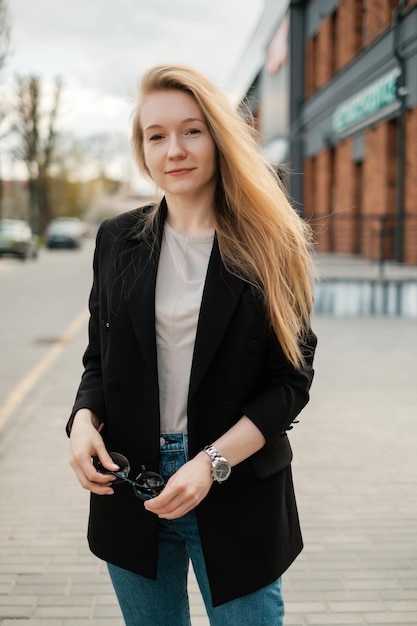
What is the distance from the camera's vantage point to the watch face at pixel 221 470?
163cm

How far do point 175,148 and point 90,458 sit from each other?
73 cm

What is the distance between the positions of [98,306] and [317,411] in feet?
15.7

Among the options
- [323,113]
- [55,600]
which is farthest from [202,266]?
[323,113]

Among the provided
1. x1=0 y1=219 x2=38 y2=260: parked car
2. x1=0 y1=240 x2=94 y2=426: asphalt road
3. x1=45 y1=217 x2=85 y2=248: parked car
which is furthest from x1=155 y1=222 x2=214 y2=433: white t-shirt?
x1=45 y1=217 x2=85 y2=248: parked car

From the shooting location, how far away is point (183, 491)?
1.59 m

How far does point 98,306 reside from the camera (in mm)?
1903

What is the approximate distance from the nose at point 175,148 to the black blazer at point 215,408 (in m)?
0.19

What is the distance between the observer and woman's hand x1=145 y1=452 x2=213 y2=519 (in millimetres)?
1577

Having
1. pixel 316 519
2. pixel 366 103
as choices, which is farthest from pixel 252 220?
pixel 366 103

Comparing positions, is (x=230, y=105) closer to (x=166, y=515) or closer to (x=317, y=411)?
(x=166, y=515)

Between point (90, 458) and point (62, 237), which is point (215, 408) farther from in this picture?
point (62, 237)

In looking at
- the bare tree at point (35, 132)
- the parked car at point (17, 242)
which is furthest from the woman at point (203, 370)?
the bare tree at point (35, 132)

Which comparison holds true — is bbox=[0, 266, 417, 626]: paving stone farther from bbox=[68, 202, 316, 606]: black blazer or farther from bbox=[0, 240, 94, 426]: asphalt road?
bbox=[68, 202, 316, 606]: black blazer

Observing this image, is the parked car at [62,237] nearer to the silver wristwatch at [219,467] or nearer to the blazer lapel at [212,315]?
the blazer lapel at [212,315]
